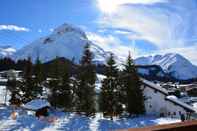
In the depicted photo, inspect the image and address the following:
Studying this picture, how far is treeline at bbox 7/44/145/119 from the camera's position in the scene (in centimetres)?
5319

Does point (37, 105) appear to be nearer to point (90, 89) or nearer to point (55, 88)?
point (55, 88)

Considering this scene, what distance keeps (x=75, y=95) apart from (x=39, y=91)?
765 centimetres

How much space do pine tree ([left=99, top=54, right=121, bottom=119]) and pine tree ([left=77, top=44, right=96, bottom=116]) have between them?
1929 millimetres

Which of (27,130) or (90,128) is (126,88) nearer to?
(90,128)

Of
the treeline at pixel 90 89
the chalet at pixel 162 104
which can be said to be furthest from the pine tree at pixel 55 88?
the chalet at pixel 162 104

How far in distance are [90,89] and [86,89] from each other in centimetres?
81

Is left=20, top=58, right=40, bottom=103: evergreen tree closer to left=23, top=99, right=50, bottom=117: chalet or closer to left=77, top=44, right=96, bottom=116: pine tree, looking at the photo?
left=77, top=44, right=96, bottom=116: pine tree

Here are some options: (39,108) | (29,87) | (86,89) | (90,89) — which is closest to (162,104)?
(90,89)

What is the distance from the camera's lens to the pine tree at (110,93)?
173 feet

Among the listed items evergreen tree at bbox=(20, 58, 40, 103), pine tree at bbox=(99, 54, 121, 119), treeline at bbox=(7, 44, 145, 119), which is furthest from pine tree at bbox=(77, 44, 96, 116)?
evergreen tree at bbox=(20, 58, 40, 103)

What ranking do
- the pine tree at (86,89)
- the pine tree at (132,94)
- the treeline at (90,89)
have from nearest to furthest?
1. the pine tree at (86,89)
2. the treeline at (90,89)
3. the pine tree at (132,94)

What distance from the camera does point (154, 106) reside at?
2857 inches

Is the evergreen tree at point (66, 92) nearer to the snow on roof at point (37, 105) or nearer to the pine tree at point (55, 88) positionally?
the pine tree at point (55, 88)

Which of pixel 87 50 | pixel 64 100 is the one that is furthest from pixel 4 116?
pixel 87 50
